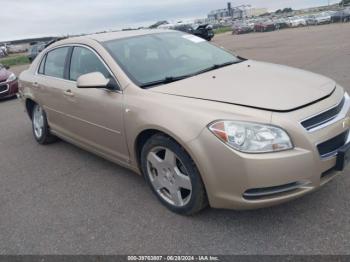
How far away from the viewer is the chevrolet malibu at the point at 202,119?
8.47 feet

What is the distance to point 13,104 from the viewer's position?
1017 cm

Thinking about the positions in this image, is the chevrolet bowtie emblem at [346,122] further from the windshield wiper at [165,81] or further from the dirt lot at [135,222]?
the windshield wiper at [165,81]

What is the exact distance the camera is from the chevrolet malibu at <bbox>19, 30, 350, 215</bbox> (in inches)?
102

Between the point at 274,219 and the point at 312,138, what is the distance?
82cm

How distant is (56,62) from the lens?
487cm

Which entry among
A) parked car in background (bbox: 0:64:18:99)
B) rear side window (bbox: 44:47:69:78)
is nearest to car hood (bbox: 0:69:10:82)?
parked car in background (bbox: 0:64:18:99)

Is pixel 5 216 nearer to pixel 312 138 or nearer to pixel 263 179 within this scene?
pixel 263 179

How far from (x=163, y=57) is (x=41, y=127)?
2.68 metres

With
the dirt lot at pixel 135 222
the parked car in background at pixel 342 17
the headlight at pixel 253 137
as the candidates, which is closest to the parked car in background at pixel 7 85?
the dirt lot at pixel 135 222

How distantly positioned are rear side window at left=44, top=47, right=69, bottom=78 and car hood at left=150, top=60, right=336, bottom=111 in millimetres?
1916

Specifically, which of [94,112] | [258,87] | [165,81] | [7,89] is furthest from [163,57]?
[7,89]

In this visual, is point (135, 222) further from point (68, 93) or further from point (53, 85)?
point (53, 85)

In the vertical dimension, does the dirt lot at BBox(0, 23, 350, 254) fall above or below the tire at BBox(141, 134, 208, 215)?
below

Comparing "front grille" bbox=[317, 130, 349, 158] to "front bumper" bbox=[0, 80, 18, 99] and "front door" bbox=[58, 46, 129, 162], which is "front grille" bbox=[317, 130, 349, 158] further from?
"front bumper" bbox=[0, 80, 18, 99]
